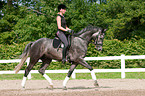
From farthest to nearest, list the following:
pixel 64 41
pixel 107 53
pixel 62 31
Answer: pixel 107 53, pixel 62 31, pixel 64 41

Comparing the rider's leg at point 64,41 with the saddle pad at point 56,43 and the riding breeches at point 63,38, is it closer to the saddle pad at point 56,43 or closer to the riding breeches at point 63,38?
the riding breeches at point 63,38

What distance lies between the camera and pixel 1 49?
16516 mm

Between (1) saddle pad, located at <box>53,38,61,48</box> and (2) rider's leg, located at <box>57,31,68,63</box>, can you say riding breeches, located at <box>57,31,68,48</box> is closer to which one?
(2) rider's leg, located at <box>57,31,68,63</box>

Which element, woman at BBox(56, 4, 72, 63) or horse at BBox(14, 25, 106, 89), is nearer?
woman at BBox(56, 4, 72, 63)

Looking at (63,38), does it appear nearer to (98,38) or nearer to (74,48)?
(74,48)

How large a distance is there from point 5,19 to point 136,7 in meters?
16.4

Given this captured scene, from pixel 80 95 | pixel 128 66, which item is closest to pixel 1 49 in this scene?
pixel 128 66

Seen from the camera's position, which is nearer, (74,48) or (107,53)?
(74,48)

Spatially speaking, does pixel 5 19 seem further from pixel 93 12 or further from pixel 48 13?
pixel 93 12

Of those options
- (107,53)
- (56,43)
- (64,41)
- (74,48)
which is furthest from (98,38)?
(107,53)

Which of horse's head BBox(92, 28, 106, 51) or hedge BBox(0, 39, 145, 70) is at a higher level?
horse's head BBox(92, 28, 106, 51)

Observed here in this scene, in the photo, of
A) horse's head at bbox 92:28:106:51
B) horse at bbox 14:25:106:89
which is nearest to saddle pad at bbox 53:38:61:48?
horse at bbox 14:25:106:89

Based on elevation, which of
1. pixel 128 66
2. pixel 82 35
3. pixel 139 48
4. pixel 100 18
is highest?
pixel 100 18

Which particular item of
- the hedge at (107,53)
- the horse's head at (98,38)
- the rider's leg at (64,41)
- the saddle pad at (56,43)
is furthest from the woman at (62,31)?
the hedge at (107,53)
